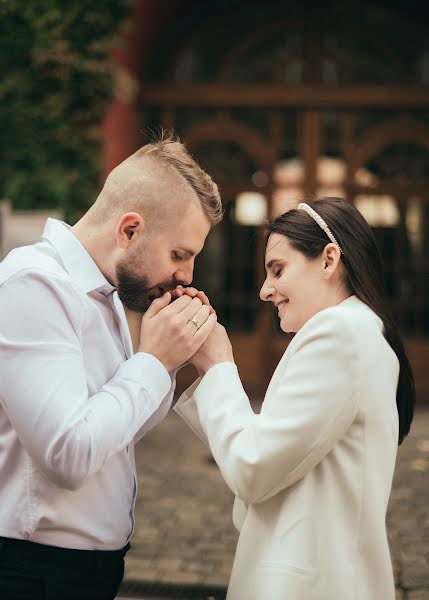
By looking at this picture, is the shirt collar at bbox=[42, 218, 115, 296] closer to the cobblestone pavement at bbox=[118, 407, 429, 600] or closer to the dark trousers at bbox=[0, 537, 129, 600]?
the dark trousers at bbox=[0, 537, 129, 600]

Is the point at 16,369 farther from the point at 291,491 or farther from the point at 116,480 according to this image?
the point at 291,491

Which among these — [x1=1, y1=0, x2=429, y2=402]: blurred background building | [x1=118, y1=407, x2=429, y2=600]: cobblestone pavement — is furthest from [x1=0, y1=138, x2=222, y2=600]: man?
[x1=1, y1=0, x2=429, y2=402]: blurred background building

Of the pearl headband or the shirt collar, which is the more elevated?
the pearl headband

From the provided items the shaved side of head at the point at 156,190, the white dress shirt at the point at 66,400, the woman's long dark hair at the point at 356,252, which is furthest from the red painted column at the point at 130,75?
the white dress shirt at the point at 66,400

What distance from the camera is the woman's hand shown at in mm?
2344

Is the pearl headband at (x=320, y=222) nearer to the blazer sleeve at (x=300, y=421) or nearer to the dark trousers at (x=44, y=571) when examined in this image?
the blazer sleeve at (x=300, y=421)

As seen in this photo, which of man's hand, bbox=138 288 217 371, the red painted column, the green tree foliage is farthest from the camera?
the red painted column

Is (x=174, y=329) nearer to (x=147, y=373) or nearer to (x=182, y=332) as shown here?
(x=182, y=332)

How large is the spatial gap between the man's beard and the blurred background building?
798cm

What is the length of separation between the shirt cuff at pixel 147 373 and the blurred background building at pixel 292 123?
8.25 meters

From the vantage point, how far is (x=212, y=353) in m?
2.35

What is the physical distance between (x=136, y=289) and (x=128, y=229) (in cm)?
17

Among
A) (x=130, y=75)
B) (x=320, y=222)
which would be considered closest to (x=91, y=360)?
(x=320, y=222)

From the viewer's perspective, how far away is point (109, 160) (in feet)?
30.5
